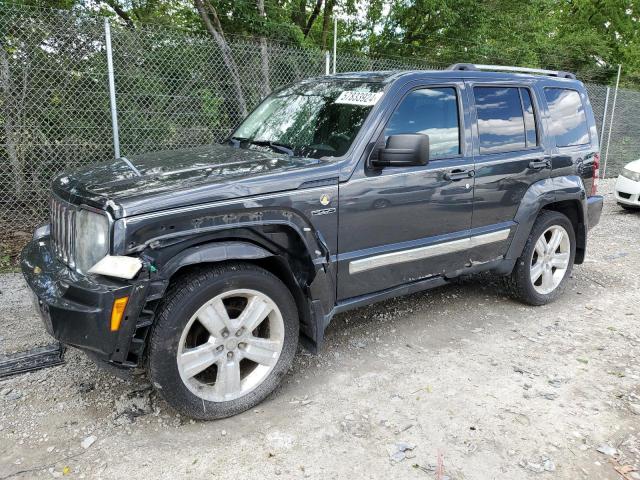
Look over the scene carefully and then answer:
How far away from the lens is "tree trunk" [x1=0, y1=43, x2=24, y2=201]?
5656mm

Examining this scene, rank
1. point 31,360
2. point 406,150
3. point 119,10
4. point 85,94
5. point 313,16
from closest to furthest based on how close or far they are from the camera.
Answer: point 406,150 → point 31,360 → point 85,94 → point 119,10 → point 313,16

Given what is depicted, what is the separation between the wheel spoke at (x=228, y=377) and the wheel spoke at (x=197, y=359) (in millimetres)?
74

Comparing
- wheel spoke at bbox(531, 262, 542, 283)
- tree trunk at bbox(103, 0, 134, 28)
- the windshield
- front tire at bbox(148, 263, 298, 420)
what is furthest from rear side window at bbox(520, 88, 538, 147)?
tree trunk at bbox(103, 0, 134, 28)

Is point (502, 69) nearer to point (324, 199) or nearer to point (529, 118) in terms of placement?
point (529, 118)

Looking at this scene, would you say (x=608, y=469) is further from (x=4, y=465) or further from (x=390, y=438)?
(x=4, y=465)

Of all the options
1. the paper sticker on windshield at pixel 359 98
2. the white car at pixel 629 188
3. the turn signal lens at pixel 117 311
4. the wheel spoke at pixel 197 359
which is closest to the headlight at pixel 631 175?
the white car at pixel 629 188

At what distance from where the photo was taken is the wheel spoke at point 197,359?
2.72 meters

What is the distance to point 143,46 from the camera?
A: 6.27 meters

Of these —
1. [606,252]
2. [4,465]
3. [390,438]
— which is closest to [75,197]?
[4,465]

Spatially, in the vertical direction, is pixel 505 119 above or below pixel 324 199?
above

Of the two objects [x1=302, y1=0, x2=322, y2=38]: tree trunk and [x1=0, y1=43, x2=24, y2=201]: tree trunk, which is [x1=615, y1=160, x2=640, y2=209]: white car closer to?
[x1=302, y1=0, x2=322, y2=38]: tree trunk

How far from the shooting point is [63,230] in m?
2.89

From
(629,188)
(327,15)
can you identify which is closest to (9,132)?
(327,15)

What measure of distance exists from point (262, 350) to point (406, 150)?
150 centimetres
